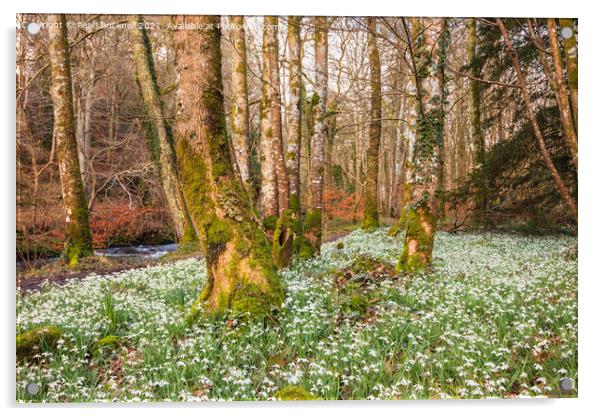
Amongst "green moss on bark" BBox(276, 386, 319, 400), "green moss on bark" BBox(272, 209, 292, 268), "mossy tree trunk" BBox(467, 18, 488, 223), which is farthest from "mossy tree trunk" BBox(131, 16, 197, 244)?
"mossy tree trunk" BBox(467, 18, 488, 223)

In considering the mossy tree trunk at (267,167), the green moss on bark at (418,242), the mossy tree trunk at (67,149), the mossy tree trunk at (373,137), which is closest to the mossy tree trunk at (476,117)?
the green moss on bark at (418,242)

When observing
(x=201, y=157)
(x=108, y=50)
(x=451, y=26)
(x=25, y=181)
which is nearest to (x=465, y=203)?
(x=451, y=26)

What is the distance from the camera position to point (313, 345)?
3.97 metres

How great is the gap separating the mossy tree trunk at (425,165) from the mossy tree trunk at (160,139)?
9.48 feet

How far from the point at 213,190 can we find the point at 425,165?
2.97 metres

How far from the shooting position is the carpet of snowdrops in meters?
3.81

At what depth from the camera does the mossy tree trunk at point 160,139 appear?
4.88m

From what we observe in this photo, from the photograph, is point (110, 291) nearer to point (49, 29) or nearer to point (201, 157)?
point (201, 157)

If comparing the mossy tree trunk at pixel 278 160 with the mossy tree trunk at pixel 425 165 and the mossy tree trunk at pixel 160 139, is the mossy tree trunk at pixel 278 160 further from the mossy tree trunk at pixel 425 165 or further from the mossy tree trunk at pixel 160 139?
the mossy tree trunk at pixel 425 165

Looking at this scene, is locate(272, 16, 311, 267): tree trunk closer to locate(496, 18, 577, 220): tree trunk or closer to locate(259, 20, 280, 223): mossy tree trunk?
locate(259, 20, 280, 223): mossy tree trunk

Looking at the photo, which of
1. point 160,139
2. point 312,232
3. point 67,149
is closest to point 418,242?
point 312,232

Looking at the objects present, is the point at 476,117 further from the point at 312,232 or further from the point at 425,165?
the point at 312,232

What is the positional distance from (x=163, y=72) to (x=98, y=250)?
89.3 inches

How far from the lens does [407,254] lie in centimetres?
546
